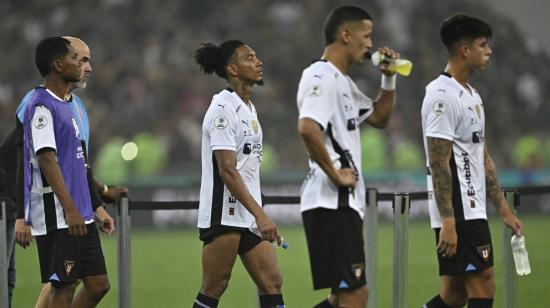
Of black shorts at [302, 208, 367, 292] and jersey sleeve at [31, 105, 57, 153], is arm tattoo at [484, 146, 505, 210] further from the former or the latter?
jersey sleeve at [31, 105, 57, 153]

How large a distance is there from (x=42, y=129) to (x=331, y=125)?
196 cm

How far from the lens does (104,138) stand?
28375 millimetres

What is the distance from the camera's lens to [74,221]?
6.74 m

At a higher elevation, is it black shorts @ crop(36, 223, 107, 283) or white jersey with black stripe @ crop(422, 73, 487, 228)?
white jersey with black stripe @ crop(422, 73, 487, 228)

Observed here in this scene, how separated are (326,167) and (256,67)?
181 centimetres

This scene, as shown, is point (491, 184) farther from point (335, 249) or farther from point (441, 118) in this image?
point (335, 249)

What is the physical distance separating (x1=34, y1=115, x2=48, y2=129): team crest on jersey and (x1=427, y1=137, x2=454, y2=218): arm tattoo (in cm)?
251

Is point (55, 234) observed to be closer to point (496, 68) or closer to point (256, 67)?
point (256, 67)

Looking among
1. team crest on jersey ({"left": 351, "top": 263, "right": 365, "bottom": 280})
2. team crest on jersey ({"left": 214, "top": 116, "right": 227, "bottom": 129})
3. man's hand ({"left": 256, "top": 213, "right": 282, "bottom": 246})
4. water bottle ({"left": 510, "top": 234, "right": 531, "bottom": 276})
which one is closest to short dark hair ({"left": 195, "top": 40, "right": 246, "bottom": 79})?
team crest on jersey ({"left": 214, "top": 116, "right": 227, "bottom": 129})

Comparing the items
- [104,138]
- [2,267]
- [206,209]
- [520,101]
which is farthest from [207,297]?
[520,101]

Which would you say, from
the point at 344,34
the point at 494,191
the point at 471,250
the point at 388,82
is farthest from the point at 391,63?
the point at 494,191

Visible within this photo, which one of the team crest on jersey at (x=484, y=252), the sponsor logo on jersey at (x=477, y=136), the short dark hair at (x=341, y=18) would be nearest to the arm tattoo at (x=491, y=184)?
the sponsor logo on jersey at (x=477, y=136)

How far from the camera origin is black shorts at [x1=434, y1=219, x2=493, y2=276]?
6.94 m

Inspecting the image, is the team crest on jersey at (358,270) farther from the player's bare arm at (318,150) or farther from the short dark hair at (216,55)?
the short dark hair at (216,55)
